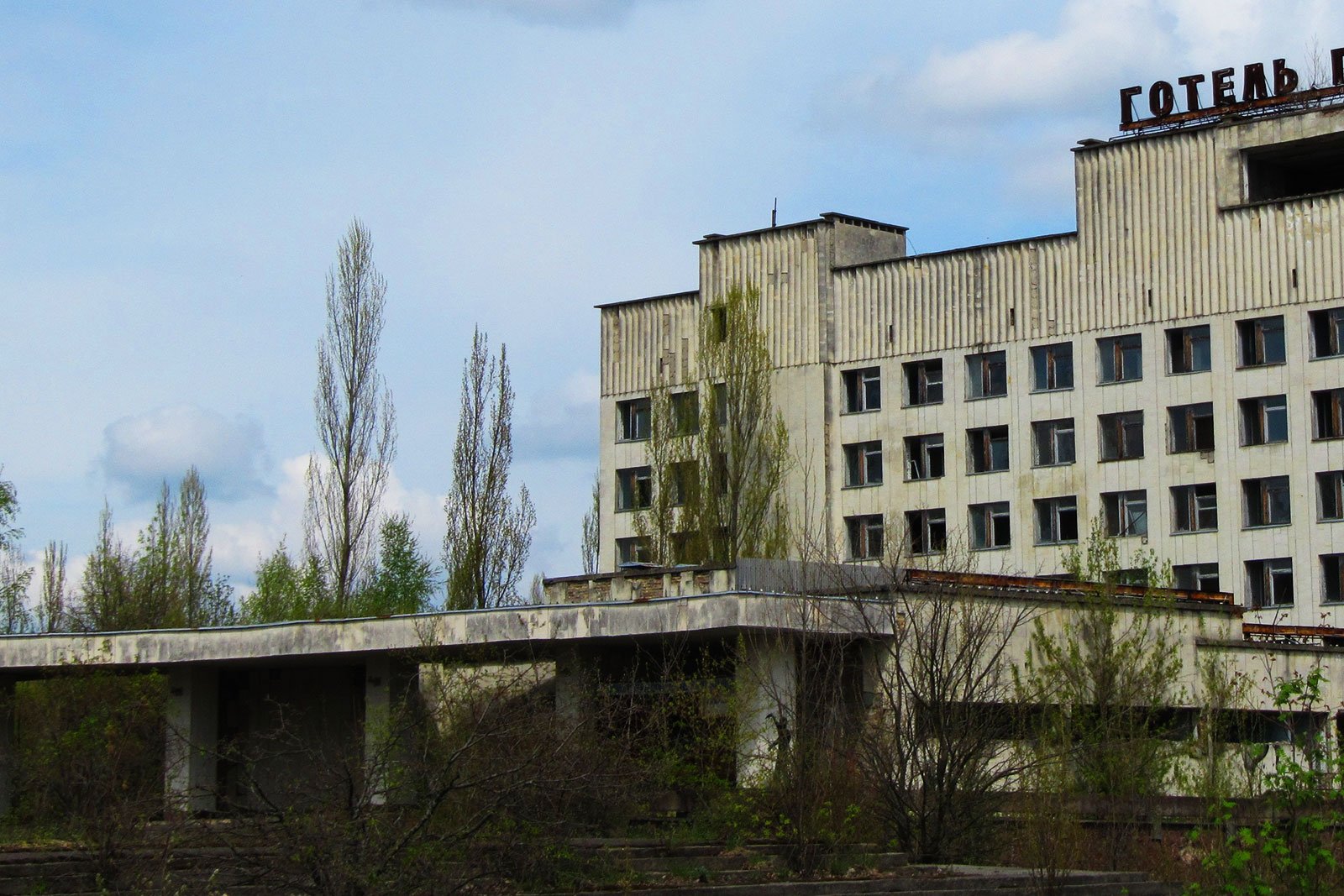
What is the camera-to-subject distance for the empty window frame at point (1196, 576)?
46.8 metres

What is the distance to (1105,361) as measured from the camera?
49250 mm

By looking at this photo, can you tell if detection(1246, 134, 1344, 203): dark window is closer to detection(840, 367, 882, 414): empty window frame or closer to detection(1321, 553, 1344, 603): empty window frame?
detection(1321, 553, 1344, 603): empty window frame

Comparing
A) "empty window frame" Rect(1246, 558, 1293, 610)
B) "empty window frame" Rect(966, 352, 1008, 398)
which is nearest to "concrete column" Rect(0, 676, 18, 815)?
"empty window frame" Rect(966, 352, 1008, 398)

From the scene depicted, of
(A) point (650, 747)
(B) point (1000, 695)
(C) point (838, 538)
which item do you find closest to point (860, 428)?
(C) point (838, 538)

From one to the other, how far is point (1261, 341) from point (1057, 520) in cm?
680

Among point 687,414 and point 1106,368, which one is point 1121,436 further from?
point 687,414

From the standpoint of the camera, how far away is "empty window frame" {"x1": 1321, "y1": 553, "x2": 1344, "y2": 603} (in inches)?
1766

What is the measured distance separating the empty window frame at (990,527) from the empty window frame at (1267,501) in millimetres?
6263

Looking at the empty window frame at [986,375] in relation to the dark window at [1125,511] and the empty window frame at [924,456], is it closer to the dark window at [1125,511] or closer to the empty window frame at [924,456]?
the empty window frame at [924,456]

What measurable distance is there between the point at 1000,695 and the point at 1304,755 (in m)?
16.5

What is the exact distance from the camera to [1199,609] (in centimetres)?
3722

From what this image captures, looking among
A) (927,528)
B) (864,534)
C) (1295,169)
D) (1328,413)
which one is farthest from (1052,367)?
(1295,169)

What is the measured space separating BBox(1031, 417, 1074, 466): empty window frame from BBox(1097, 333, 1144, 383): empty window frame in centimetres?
153

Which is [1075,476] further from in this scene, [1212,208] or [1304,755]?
[1304,755]
